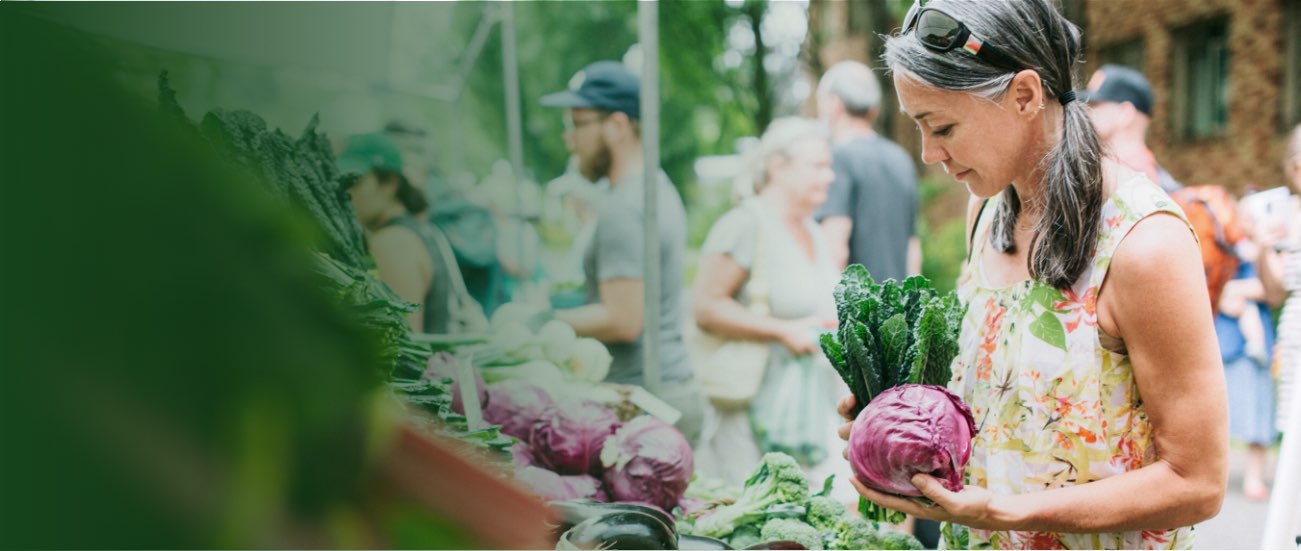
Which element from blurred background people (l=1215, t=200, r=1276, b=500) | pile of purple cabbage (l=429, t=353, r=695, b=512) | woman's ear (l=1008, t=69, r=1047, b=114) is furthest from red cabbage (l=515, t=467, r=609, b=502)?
blurred background people (l=1215, t=200, r=1276, b=500)

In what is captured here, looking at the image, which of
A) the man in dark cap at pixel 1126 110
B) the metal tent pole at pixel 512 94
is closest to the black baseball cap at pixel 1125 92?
the man in dark cap at pixel 1126 110

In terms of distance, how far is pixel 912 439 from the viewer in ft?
4.07

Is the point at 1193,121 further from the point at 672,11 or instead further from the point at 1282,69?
the point at 672,11

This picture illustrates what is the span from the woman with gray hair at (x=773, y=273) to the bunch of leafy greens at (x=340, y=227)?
129cm

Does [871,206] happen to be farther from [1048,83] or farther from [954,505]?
[954,505]

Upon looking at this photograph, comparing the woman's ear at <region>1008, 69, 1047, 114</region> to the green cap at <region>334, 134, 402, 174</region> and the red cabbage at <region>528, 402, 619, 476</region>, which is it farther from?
the green cap at <region>334, 134, 402, 174</region>

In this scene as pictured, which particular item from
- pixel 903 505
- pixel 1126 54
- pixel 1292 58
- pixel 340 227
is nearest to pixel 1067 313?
pixel 903 505

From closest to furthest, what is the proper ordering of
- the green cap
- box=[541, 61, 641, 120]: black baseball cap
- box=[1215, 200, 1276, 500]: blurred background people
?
the green cap < box=[541, 61, 641, 120]: black baseball cap < box=[1215, 200, 1276, 500]: blurred background people

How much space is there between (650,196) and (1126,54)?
956cm

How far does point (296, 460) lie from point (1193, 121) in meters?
11.0

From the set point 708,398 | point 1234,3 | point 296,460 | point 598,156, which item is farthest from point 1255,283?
point 1234,3

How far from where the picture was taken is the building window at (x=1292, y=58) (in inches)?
315

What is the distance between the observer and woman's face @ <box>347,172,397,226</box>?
1665mm

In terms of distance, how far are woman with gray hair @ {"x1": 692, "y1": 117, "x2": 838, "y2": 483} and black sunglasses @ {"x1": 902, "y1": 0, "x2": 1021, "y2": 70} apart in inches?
55.9
